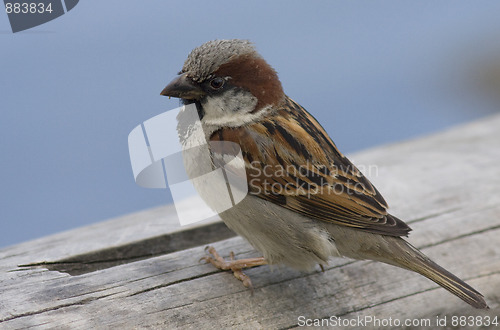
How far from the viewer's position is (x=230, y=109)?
7.55 feet

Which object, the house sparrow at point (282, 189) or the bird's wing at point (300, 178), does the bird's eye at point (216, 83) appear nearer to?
the house sparrow at point (282, 189)

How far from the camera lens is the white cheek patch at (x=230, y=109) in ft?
7.51

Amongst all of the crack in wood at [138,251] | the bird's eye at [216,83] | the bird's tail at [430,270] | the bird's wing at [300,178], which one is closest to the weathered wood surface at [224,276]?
the crack in wood at [138,251]

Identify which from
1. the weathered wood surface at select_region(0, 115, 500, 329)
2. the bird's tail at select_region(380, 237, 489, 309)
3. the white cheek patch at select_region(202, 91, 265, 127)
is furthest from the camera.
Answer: the white cheek patch at select_region(202, 91, 265, 127)

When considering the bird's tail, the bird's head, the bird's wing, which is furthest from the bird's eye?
the bird's tail

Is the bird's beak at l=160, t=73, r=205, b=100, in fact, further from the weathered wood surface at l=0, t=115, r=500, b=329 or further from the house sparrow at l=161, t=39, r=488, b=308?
the weathered wood surface at l=0, t=115, r=500, b=329

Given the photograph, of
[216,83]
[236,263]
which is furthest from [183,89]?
[236,263]

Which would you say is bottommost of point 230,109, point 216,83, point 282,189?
point 282,189

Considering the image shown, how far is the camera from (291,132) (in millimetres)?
2238

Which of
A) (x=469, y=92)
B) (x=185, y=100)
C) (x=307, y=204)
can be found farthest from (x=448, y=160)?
(x=469, y=92)

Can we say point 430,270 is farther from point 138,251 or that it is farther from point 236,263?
point 138,251

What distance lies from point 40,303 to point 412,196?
1.78m

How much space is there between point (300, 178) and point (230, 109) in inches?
15.5

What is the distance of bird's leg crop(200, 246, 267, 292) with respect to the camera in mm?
2125
